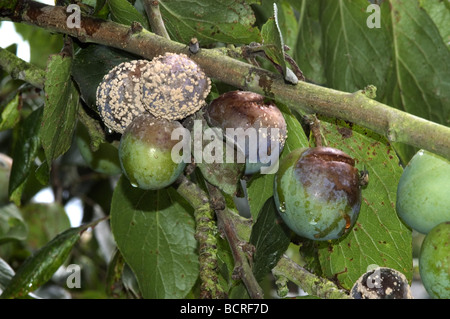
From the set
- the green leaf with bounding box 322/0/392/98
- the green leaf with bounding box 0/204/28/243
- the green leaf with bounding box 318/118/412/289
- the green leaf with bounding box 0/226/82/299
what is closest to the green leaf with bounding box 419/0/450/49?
the green leaf with bounding box 322/0/392/98

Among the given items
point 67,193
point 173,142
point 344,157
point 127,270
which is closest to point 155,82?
point 173,142

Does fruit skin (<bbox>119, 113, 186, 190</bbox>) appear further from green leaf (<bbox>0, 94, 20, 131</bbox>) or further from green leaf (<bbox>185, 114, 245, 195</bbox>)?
green leaf (<bbox>0, 94, 20, 131</bbox>)

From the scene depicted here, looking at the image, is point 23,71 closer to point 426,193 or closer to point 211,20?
point 211,20

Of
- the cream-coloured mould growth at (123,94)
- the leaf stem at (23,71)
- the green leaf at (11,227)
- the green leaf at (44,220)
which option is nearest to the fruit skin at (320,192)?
the cream-coloured mould growth at (123,94)

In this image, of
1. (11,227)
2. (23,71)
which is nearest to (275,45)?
(23,71)

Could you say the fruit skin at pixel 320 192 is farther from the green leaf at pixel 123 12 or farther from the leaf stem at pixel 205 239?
the green leaf at pixel 123 12

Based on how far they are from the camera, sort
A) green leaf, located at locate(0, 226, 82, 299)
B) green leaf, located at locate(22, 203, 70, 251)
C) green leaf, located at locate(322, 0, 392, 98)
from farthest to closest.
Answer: green leaf, located at locate(22, 203, 70, 251)
green leaf, located at locate(322, 0, 392, 98)
green leaf, located at locate(0, 226, 82, 299)

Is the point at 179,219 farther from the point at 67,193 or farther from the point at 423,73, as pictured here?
the point at 67,193
